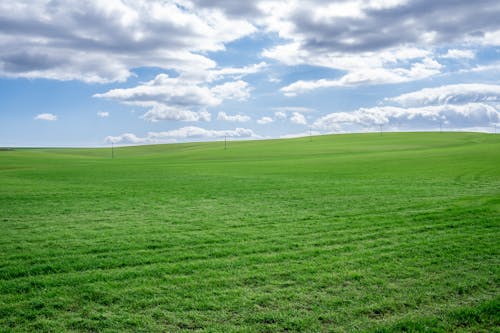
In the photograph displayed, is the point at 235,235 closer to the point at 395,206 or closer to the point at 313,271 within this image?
the point at 313,271

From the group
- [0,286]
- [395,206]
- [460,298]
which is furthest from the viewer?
[395,206]

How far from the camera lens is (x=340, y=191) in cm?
2738

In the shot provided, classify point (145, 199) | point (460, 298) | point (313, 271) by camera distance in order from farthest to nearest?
point (145, 199) < point (313, 271) < point (460, 298)

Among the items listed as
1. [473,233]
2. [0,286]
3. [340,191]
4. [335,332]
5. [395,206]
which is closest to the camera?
[335,332]

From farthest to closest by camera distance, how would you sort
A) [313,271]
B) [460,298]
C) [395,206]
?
[395,206], [313,271], [460,298]

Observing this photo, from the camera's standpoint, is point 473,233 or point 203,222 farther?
point 203,222

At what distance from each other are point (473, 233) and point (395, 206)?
6117 millimetres

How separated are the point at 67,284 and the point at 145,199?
15.7m

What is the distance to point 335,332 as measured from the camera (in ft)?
23.8

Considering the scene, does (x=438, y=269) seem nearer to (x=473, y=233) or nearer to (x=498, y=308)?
Answer: (x=498, y=308)

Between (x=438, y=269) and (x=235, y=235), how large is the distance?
6861 millimetres

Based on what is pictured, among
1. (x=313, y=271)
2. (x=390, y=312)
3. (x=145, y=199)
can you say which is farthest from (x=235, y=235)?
(x=145, y=199)

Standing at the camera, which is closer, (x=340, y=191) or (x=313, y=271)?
(x=313, y=271)

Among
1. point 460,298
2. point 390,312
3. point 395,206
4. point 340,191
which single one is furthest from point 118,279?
point 340,191
